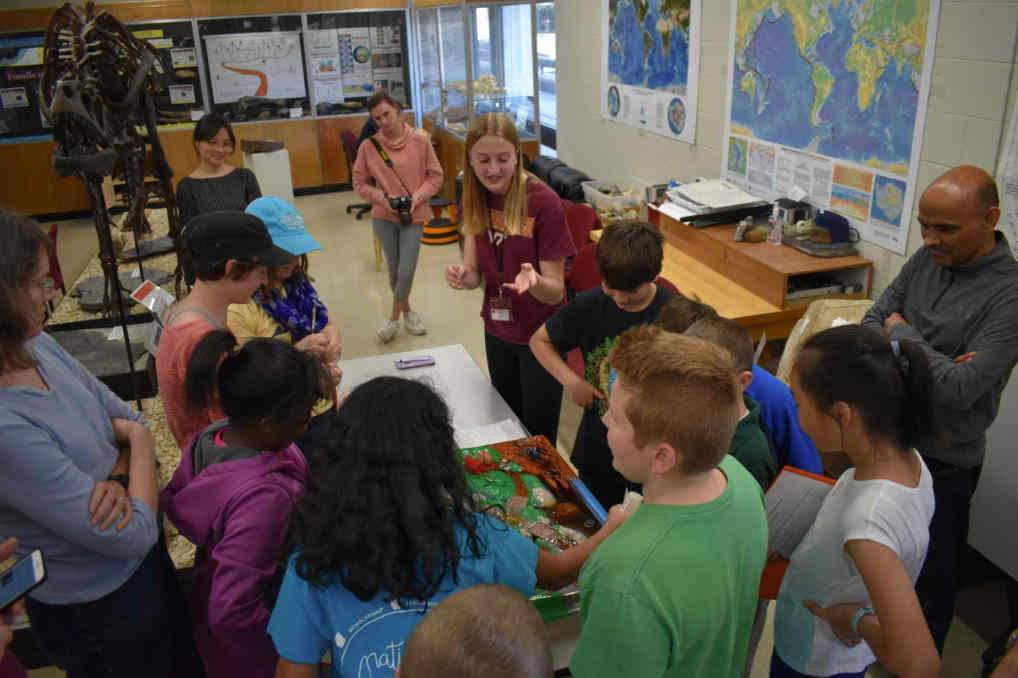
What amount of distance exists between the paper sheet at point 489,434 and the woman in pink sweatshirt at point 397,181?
294cm

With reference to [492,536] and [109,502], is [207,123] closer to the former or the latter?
[109,502]

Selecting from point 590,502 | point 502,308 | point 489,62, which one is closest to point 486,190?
point 502,308

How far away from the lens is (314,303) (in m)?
2.66

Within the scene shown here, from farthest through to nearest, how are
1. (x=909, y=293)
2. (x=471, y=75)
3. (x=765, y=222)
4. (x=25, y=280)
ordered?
(x=471, y=75) → (x=765, y=222) → (x=909, y=293) → (x=25, y=280)

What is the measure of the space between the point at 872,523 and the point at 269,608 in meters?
1.20

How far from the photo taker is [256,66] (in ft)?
31.7

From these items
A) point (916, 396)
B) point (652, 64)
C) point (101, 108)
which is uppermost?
point (652, 64)

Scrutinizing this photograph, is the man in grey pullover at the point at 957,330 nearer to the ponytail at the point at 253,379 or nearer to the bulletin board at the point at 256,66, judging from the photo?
the ponytail at the point at 253,379

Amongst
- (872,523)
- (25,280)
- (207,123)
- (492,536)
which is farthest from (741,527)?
(207,123)

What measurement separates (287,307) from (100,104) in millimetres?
2556

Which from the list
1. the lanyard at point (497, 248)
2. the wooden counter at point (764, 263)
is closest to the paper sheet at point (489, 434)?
the lanyard at point (497, 248)

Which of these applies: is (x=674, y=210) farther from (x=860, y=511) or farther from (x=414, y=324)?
(x=860, y=511)

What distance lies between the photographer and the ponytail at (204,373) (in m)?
1.56

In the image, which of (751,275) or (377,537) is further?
(751,275)
